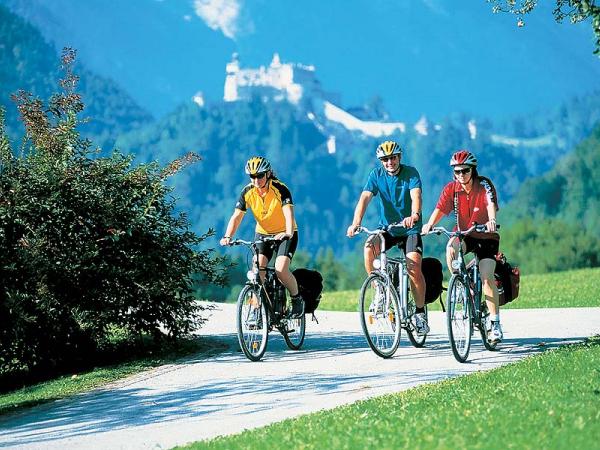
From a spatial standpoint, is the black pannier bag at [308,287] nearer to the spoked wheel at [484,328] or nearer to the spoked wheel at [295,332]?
the spoked wheel at [295,332]

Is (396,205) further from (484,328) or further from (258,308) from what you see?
(258,308)

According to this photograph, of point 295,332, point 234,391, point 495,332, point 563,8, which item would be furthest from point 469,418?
point 563,8

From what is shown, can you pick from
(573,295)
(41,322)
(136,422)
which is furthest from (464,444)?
(573,295)

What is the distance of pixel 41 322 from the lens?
517 inches

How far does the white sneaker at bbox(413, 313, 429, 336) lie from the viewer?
1240 cm

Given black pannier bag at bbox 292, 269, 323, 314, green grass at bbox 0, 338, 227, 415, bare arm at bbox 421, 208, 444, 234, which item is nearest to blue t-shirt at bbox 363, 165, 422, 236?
bare arm at bbox 421, 208, 444, 234

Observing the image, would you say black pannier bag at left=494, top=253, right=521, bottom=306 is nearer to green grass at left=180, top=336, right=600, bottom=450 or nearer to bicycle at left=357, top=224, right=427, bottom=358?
bicycle at left=357, top=224, right=427, bottom=358

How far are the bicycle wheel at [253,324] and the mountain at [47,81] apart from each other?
313ft

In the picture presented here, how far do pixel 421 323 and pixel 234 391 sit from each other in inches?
106

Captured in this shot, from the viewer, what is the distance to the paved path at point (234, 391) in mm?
9062

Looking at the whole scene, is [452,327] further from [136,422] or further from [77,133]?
[77,133]

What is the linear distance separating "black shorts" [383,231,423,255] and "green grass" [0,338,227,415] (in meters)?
2.72

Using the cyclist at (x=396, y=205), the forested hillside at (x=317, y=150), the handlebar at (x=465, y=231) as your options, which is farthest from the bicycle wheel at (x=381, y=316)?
the forested hillside at (x=317, y=150)

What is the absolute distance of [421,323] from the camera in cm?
1244
